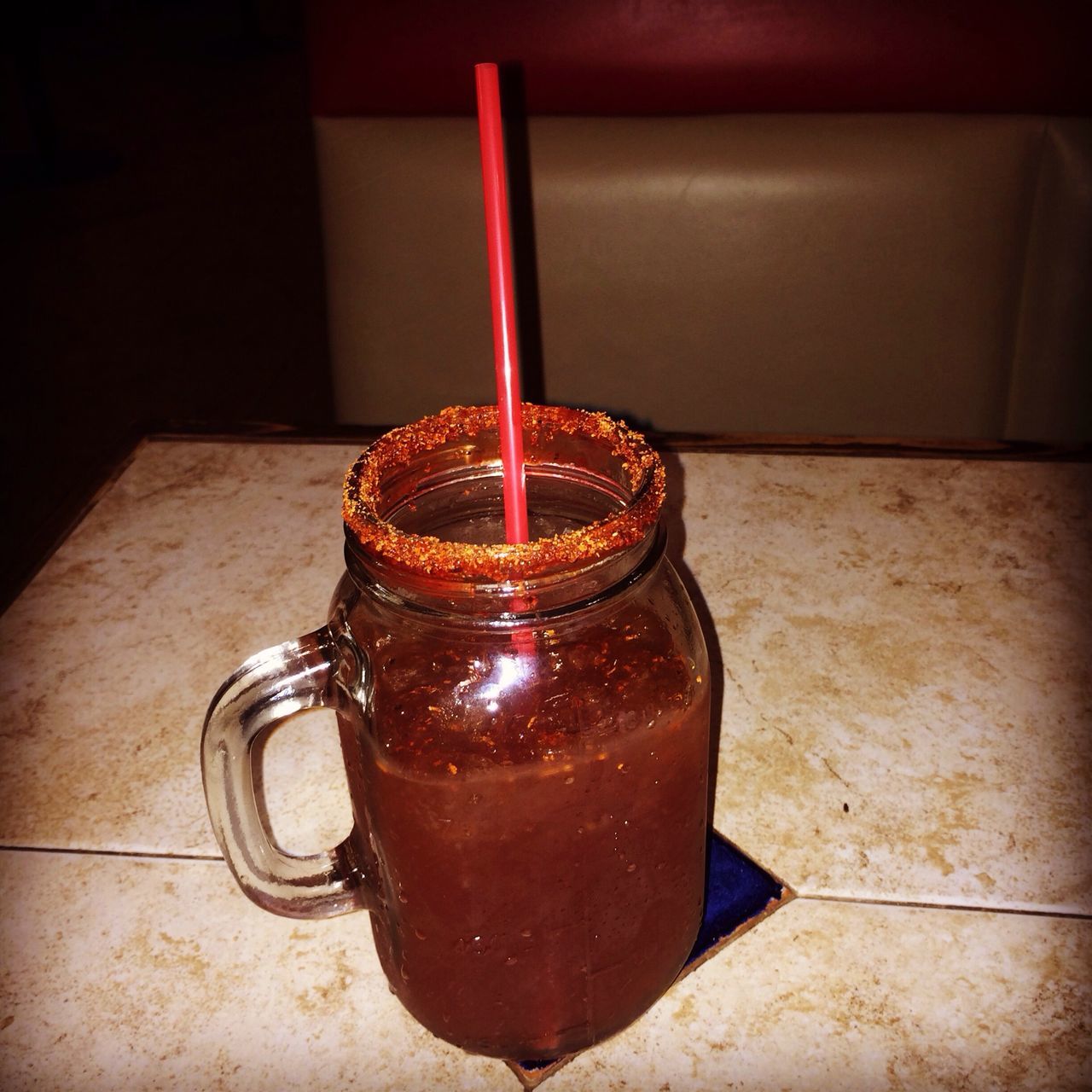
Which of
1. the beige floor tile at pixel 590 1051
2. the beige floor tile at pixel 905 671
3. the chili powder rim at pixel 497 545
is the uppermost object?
the chili powder rim at pixel 497 545

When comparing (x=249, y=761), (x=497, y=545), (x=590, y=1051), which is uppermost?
(x=497, y=545)

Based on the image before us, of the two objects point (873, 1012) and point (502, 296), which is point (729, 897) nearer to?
point (873, 1012)

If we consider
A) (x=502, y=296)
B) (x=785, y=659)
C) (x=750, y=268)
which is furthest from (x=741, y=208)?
(x=502, y=296)

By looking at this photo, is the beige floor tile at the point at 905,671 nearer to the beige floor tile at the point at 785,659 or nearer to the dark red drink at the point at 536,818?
the beige floor tile at the point at 785,659

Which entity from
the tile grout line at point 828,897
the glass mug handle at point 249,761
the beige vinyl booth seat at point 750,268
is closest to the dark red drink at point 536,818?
the glass mug handle at point 249,761

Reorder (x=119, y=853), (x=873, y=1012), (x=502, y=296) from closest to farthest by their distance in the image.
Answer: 1. (x=502, y=296)
2. (x=873, y=1012)
3. (x=119, y=853)

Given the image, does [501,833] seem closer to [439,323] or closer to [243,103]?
[439,323]
